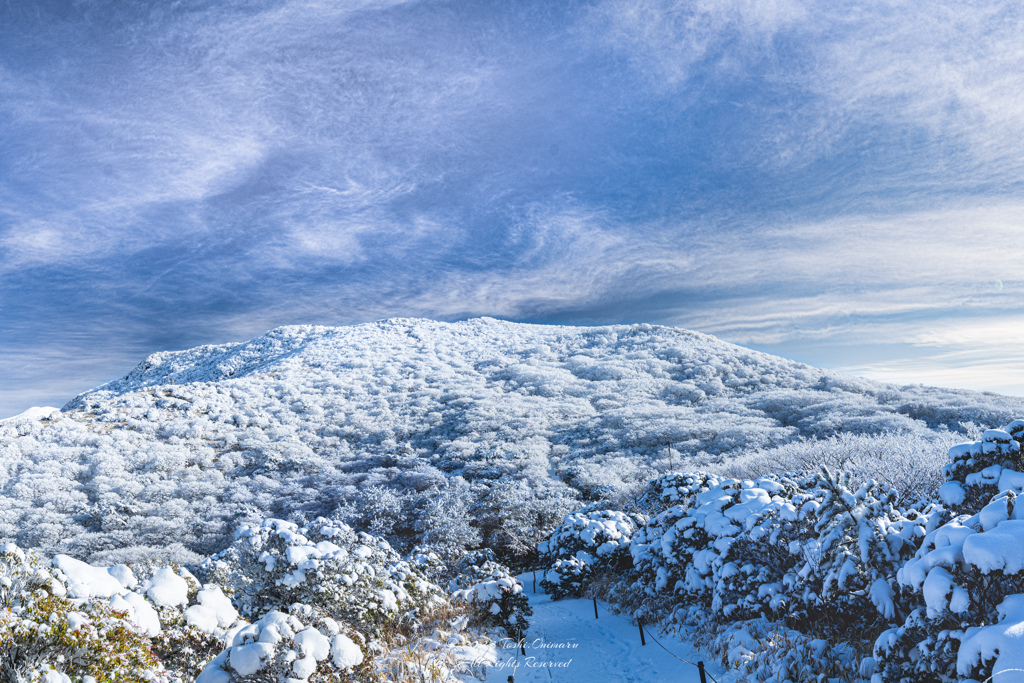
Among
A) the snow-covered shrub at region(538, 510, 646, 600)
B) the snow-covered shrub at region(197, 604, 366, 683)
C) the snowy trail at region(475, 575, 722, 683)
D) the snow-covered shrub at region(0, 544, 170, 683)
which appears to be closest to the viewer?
the snow-covered shrub at region(0, 544, 170, 683)

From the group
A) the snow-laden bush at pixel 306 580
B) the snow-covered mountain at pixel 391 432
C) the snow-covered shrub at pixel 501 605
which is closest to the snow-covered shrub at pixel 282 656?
the snow-laden bush at pixel 306 580

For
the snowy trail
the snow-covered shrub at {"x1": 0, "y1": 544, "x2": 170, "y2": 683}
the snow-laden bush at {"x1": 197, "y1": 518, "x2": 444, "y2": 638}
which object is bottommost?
the snowy trail

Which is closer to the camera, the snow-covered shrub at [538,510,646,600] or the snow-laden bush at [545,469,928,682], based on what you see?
the snow-laden bush at [545,469,928,682]

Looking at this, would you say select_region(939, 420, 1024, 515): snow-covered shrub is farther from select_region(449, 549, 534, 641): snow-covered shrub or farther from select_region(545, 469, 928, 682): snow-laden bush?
select_region(449, 549, 534, 641): snow-covered shrub

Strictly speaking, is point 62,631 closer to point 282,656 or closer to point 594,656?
point 282,656

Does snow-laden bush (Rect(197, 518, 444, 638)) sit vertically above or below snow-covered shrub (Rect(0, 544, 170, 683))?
below

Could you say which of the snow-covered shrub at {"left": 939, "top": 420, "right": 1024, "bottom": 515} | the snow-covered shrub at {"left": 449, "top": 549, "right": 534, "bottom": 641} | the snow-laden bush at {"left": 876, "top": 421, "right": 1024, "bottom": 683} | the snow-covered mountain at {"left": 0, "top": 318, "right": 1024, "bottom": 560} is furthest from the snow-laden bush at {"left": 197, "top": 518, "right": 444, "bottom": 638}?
the snow-covered mountain at {"left": 0, "top": 318, "right": 1024, "bottom": 560}
